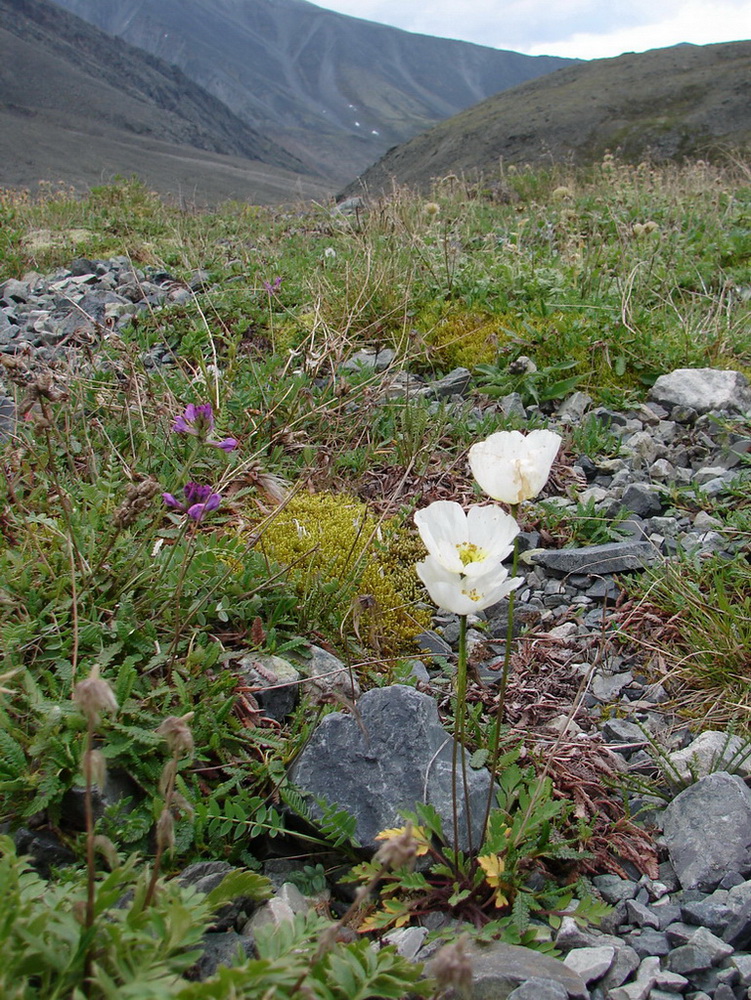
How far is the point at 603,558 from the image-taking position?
9.40ft

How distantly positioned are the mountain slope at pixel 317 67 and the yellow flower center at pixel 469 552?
400 ft

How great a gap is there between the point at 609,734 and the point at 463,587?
119cm

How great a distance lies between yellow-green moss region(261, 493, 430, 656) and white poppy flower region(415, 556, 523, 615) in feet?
3.15

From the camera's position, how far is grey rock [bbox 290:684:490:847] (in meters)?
1.83

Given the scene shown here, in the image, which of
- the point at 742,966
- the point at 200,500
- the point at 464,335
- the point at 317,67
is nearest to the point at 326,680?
the point at 200,500

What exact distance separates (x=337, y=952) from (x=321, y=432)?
2691mm

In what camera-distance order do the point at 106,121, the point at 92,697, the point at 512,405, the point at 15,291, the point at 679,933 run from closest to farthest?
the point at 92,697, the point at 679,933, the point at 512,405, the point at 15,291, the point at 106,121

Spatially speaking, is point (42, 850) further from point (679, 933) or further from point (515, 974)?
point (679, 933)

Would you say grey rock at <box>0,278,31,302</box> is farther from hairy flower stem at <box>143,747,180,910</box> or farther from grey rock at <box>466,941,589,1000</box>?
grey rock at <box>466,941,589,1000</box>

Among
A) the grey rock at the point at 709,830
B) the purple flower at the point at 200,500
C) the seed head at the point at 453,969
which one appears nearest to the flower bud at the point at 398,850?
the seed head at the point at 453,969

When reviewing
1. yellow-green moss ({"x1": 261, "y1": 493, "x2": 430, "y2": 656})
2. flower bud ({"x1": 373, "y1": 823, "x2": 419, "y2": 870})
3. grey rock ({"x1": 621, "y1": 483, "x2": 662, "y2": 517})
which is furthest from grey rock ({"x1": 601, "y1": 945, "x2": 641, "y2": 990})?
grey rock ({"x1": 621, "y1": 483, "x2": 662, "y2": 517})

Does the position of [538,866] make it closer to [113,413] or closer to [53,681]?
[53,681]

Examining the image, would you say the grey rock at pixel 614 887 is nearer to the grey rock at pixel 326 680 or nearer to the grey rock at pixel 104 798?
the grey rock at pixel 326 680

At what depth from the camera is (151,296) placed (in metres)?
5.33
